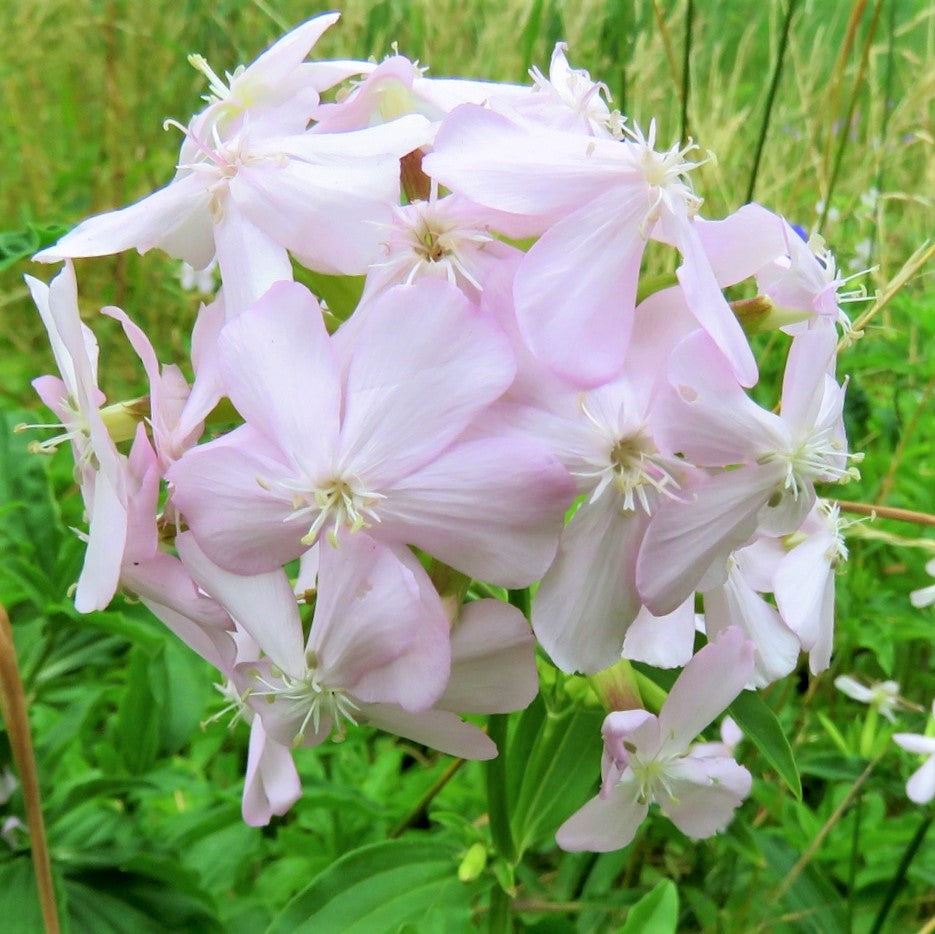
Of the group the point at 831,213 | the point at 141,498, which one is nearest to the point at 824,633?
the point at 141,498

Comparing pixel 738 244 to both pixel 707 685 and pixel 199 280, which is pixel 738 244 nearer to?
pixel 707 685

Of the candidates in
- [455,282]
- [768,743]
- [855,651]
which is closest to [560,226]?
[455,282]

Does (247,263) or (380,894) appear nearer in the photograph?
(247,263)

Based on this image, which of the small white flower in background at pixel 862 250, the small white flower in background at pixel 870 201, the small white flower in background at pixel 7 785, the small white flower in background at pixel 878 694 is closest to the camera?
the small white flower in background at pixel 7 785

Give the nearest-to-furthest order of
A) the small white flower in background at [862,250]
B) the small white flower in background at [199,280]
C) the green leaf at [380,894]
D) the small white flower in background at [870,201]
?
the green leaf at [380,894], the small white flower in background at [870,201], the small white flower in background at [862,250], the small white flower in background at [199,280]

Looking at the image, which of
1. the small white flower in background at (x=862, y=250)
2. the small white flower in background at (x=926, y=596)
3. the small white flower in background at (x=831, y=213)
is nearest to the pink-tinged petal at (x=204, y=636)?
the small white flower in background at (x=926, y=596)

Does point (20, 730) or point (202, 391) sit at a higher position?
point (202, 391)

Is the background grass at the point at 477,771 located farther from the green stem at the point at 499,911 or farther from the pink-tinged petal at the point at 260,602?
the pink-tinged petal at the point at 260,602
